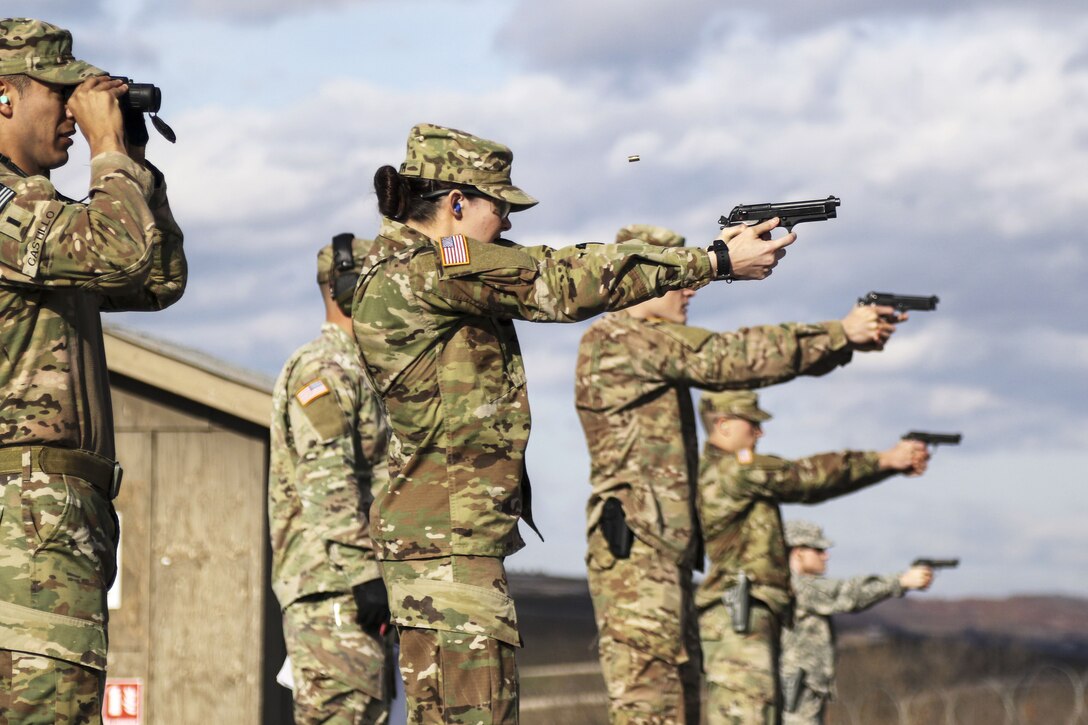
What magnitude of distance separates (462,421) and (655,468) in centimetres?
318

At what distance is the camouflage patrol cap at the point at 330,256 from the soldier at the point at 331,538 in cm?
43

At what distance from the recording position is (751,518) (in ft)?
34.0

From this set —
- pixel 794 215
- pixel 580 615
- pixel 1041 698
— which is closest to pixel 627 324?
pixel 794 215

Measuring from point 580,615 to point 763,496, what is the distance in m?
19.1

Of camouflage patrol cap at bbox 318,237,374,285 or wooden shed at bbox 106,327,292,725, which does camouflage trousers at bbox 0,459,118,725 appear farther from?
wooden shed at bbox 106,327,292,725

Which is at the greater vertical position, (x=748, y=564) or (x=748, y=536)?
(x=748, y=536)

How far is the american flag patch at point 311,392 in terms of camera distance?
7711 millimetres

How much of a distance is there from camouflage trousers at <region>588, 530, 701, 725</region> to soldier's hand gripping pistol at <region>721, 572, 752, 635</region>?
1384 mm

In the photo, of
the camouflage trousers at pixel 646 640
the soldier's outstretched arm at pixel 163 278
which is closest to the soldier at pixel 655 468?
the camouflage trousers at pixel 646 640

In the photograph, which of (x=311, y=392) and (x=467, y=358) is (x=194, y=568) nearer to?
(x=311, y=392)

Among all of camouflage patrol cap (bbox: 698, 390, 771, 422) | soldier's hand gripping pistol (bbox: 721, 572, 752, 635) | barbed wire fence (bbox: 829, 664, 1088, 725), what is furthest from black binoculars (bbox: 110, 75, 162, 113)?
barbed wire fence (bbox: 829, 664, 1088, 725)

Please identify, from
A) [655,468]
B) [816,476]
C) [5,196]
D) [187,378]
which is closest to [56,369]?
[5,196]

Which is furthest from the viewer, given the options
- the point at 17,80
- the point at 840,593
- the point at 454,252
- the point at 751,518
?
the point at 840,593

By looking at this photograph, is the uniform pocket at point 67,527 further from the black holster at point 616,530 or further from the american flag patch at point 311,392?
the black holster at point 616,530
